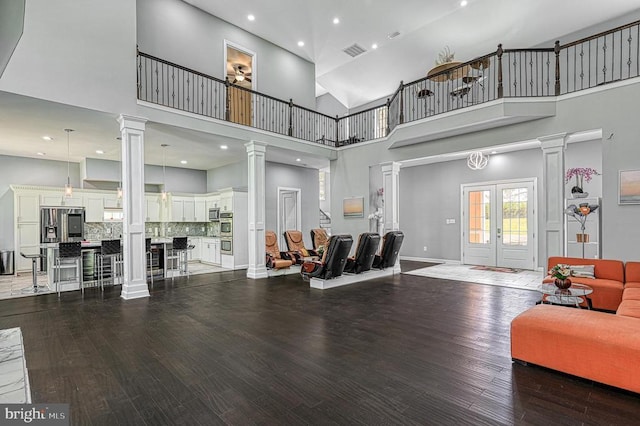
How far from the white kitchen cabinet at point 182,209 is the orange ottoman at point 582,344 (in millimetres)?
9248

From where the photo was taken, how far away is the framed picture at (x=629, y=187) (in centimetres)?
522

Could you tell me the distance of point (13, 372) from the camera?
2125 mm

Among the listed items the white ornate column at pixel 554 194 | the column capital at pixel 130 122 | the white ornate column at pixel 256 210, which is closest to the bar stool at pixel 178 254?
the white ornate column at pixel 256 210

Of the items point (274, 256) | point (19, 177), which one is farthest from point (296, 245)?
point (19, 177)

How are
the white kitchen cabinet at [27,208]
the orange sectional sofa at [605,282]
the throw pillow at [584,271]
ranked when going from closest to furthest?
the orange sectional sofa at [605,282] < the throw pillow at [584,271] < the white kitchen cabinet at [27,208]

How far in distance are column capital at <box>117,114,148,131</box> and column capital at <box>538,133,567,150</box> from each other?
732 centimetres

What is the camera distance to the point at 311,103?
10.7m

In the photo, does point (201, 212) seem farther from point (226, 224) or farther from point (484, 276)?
point (484, 276)

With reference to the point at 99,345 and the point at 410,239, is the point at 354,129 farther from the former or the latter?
the point at 99,345

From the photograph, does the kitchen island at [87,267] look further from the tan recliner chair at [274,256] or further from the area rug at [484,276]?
the area rug at [484,276]

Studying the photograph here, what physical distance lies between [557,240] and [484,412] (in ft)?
16.8

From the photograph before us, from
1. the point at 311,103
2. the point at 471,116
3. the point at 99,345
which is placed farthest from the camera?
the point at 311,103

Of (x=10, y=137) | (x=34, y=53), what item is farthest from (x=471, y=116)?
(x=10, y=137)

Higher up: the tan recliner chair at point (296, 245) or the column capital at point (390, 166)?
the column capital at point (390, 166)
